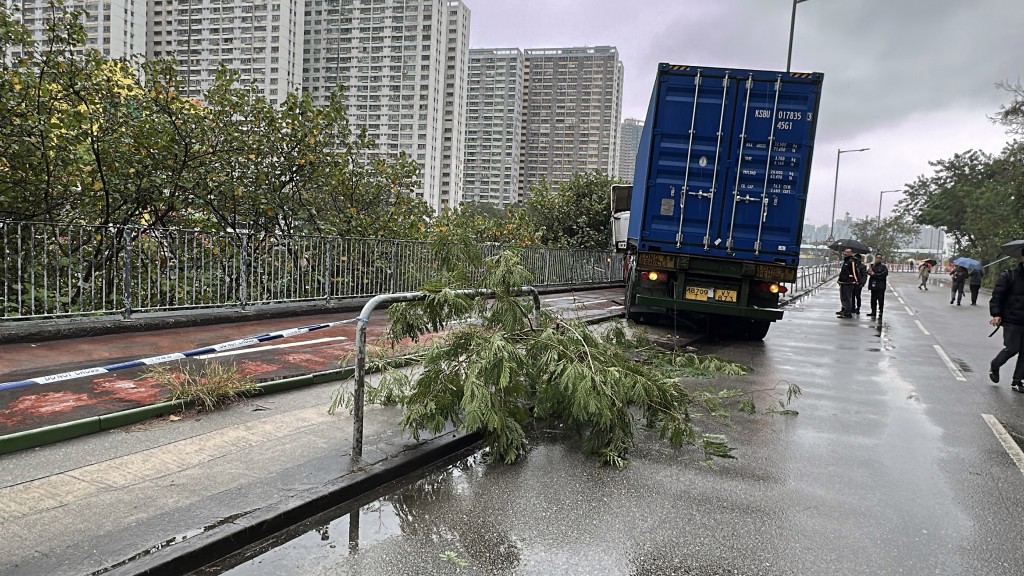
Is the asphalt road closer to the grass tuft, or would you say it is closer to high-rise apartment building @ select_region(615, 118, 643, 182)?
the grass tuft

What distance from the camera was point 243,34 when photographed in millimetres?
100562

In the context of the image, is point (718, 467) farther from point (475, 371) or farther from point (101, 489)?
point (101, 489)

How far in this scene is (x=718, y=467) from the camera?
4727 mm

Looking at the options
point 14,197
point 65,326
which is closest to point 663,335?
point 65,326

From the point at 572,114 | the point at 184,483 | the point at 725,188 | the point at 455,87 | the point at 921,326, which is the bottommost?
the point at 921,326

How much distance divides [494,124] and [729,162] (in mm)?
100497

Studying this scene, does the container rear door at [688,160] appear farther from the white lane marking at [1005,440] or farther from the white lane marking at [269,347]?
the white lane marking at [269,347]

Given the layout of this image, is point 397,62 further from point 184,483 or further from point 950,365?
point 184,483

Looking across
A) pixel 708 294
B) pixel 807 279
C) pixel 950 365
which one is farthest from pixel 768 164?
pixel 807 279

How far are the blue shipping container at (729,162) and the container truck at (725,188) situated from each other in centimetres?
2

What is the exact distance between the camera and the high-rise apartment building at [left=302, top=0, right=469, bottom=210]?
11000 centimetres

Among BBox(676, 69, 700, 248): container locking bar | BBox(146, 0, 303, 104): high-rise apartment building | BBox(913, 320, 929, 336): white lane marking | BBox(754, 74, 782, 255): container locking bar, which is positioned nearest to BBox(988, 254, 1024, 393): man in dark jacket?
BBox(754, 74, 782, 255): container locking bar

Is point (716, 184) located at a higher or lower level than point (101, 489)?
higher

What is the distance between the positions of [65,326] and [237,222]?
146 inches
